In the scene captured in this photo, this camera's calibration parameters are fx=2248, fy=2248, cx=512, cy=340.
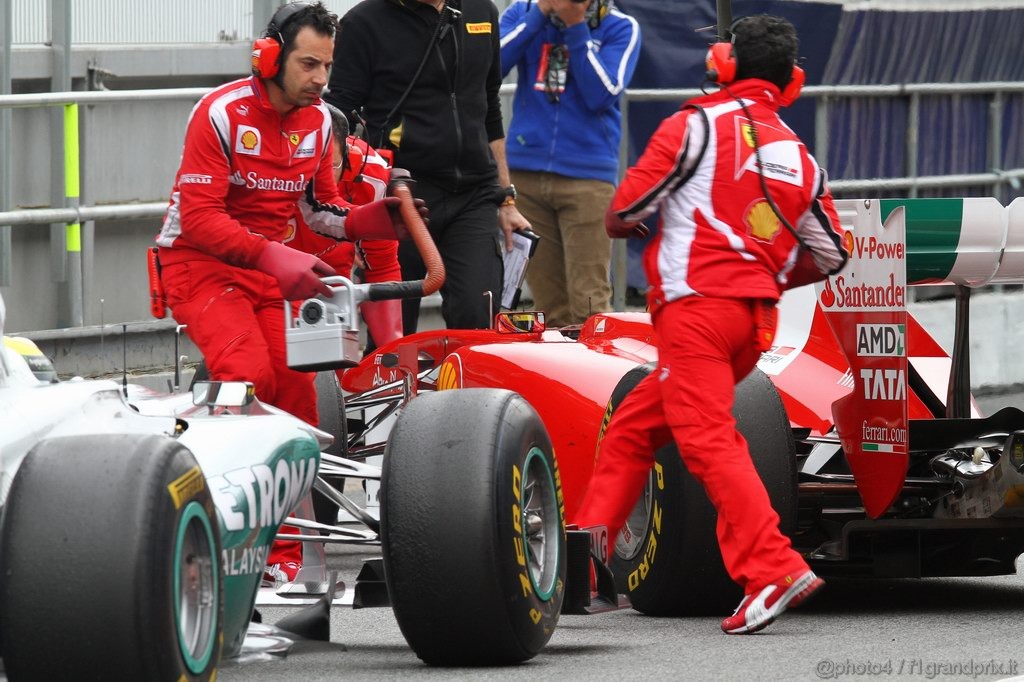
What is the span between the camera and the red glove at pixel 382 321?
928cm

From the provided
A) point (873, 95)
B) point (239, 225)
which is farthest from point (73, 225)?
point (873, 95)

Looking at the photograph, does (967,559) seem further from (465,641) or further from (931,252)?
(465,641)

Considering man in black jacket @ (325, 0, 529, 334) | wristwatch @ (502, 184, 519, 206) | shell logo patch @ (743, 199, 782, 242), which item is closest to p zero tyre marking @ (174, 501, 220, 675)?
shell logo patch @ (743, 199, 782, 242)

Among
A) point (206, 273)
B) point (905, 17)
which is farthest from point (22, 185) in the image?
point (905, 17)

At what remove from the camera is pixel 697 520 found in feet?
21.8

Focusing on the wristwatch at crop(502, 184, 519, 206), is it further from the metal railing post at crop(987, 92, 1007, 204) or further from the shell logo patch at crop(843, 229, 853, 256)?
the metal railing post at crop(987, 92, 1007, 204)

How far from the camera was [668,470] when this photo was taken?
6.72m

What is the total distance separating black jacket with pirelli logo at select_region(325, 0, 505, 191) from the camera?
946 cm

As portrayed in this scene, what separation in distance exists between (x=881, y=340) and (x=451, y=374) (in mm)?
1565

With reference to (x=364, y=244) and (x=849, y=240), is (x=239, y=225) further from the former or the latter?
(x=364, y=244)

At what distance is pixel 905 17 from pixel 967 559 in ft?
26.5

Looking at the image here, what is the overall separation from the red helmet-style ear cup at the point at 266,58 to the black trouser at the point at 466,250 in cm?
262

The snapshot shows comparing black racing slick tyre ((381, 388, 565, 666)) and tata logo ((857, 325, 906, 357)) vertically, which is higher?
tata logo ((857, 325, 906, 357))

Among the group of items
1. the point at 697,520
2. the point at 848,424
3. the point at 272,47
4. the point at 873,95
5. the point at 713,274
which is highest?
the point at 873,95
